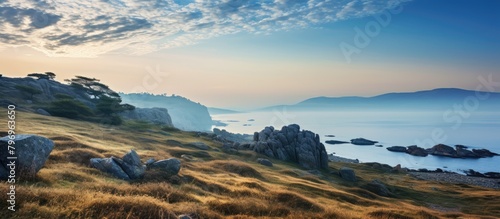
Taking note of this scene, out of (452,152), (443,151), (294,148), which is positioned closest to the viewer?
(294,148)

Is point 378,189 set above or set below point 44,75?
below

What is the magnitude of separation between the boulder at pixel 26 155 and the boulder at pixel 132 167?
6.09 m

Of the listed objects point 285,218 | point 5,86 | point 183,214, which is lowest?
point 285,218

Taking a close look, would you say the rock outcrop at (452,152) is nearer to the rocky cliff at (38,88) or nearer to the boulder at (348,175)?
the boulder at (348,175)

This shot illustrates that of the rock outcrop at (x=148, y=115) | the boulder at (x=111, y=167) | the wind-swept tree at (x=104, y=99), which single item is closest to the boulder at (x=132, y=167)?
the boulder at (x=111, y=167)

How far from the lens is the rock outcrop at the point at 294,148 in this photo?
83750 millimetres

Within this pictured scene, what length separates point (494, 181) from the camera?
4254 inches

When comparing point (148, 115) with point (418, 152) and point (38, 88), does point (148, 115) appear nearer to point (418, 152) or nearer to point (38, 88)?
point (38, 88)

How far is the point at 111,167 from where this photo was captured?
21594 millimetres

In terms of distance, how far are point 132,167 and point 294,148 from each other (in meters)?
68.9

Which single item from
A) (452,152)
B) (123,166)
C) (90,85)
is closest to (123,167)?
(123,166)

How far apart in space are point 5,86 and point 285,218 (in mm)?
123807

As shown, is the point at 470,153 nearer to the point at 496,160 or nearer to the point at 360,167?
the point at 496,160

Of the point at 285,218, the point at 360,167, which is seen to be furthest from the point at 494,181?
the point at 285,218
